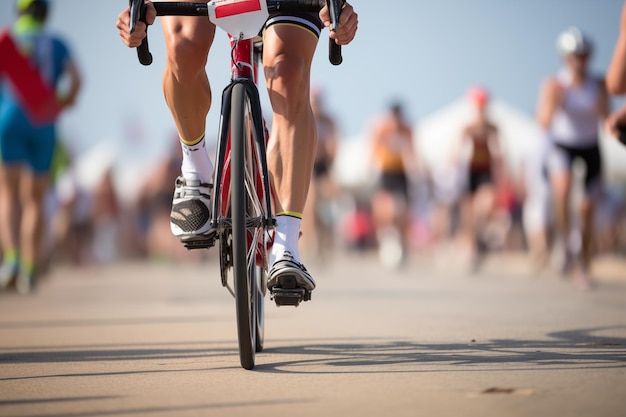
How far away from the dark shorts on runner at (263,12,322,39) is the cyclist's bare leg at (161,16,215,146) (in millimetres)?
318

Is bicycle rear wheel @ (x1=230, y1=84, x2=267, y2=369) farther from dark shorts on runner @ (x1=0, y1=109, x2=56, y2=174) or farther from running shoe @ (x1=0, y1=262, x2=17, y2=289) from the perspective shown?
dark shorts on runner @ (x1=0, y1=109, x2=56, y2=174)

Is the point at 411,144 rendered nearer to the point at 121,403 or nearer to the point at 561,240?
the point at 561,240

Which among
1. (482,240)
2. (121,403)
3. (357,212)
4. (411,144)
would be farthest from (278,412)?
(357,212)

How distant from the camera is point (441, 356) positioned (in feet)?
14.9

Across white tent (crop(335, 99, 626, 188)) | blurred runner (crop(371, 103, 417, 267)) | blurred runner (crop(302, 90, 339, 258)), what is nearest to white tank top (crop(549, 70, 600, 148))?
blurred runner (crop(302, 90, 339, 258))

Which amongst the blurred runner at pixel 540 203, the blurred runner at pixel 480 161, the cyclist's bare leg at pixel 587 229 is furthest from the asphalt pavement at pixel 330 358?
the blurred runner at pixel 480 161

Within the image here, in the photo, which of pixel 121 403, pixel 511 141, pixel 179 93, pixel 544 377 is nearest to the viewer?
pixel 121 403

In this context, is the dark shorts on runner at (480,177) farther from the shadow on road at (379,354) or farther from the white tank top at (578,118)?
the shadow on road at (379,354)

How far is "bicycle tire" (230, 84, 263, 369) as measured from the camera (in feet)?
13.1

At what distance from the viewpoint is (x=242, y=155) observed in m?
4.17

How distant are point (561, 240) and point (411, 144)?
19.6ft

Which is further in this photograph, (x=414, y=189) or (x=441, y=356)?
(x=414, y=189)

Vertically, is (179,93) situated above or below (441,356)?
above

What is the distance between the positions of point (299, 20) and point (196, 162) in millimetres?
906
